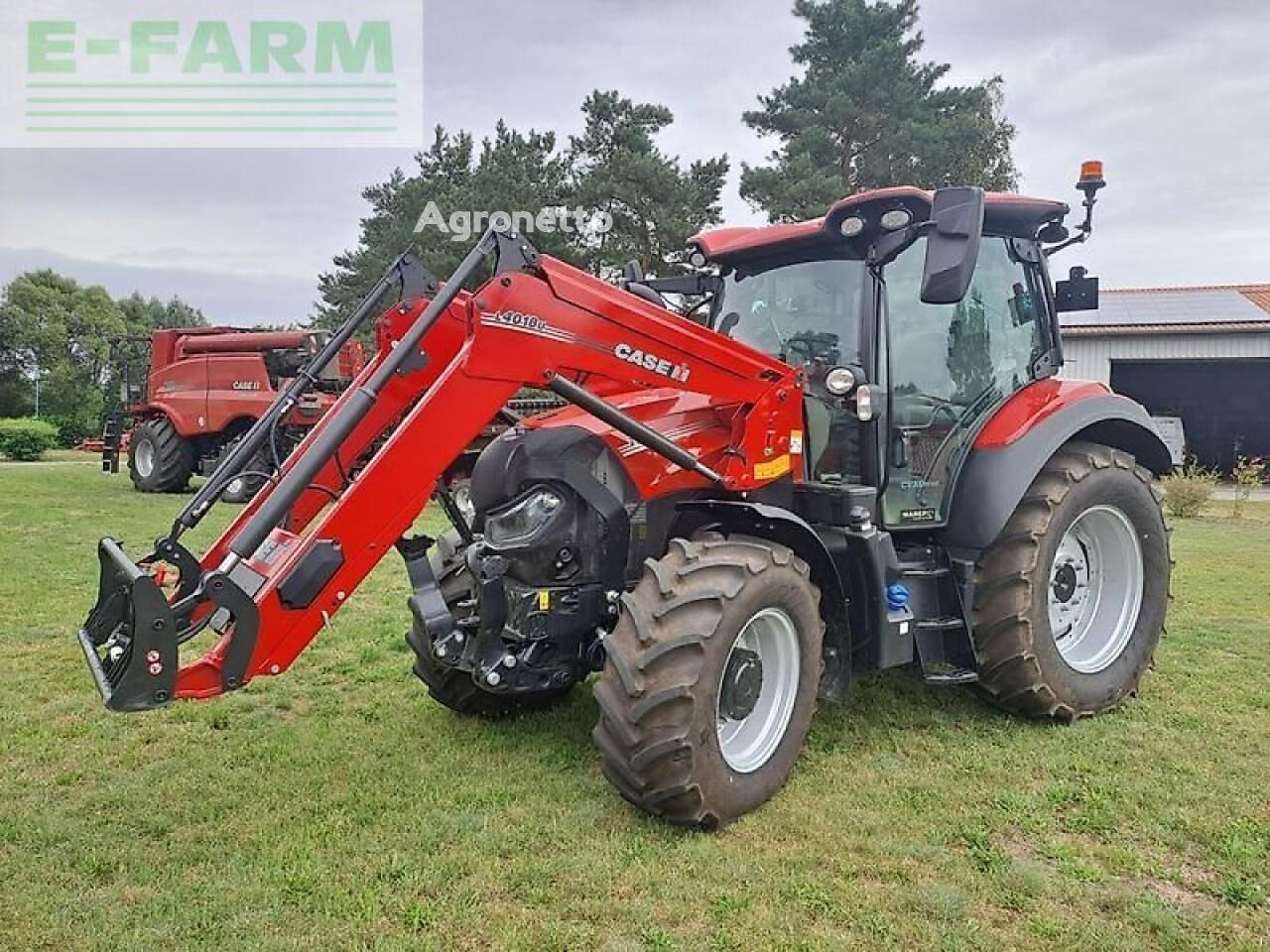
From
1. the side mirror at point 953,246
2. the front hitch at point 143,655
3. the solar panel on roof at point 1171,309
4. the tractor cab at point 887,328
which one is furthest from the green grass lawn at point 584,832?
the solar panel on roof at point 1171,309

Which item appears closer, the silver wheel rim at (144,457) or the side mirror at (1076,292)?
the side mirror at (1076,292)

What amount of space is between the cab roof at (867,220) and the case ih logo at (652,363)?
1.06 meters

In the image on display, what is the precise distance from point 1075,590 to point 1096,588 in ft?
0.62

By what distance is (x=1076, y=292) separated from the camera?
526 centimetres

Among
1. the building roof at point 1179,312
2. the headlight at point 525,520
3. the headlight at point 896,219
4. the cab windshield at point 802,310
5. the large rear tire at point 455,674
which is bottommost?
the large rear tire at point 455,674

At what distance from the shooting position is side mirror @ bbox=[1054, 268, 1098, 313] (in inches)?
207

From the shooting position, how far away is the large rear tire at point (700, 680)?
3342mm

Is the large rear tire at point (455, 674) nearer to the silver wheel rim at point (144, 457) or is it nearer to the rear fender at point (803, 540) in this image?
the rear fender at point (803, 540)

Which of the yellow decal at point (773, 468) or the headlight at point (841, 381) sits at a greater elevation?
the headlight at point (841, 381)

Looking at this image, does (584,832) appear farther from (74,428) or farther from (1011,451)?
(74,428)

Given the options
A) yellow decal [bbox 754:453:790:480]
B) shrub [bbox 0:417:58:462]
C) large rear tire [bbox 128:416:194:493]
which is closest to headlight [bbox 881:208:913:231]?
yellow decal [bbox 754:453:790:480]

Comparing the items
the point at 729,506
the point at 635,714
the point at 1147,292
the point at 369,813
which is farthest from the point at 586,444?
the point at 1147,292

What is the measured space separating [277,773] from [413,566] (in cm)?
108

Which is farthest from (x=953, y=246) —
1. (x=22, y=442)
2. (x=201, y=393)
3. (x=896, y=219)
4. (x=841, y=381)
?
(x=22, y=442)
